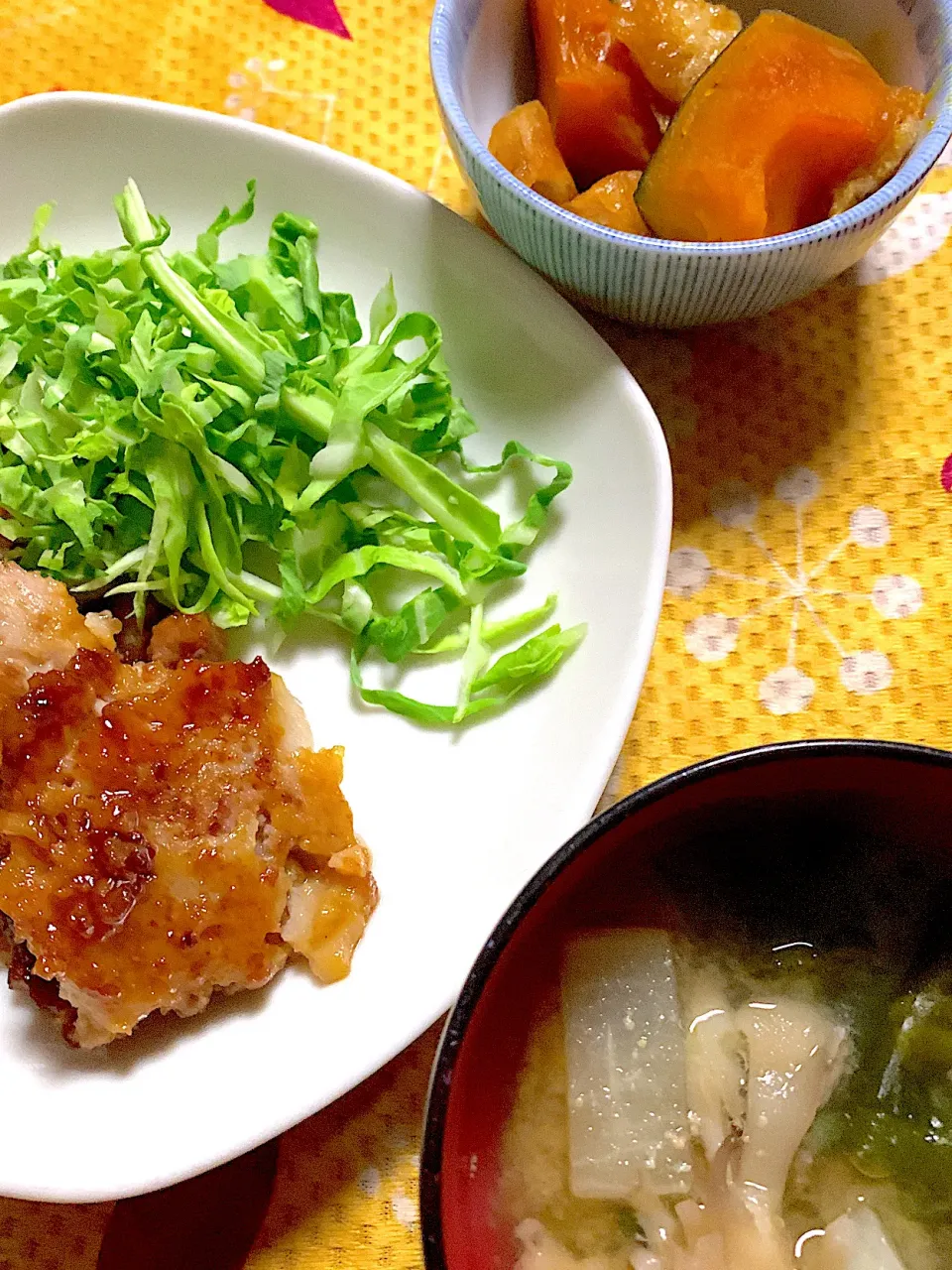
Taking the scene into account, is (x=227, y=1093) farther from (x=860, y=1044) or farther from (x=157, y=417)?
Answer: (x=157, y=417)

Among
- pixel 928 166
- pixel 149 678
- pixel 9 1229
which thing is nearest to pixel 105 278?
pixel 149 678

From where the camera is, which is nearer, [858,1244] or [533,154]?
[858,1244]

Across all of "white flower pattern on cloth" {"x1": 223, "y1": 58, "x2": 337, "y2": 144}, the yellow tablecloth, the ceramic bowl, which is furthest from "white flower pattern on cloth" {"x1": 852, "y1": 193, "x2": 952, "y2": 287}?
the ceramic bowl

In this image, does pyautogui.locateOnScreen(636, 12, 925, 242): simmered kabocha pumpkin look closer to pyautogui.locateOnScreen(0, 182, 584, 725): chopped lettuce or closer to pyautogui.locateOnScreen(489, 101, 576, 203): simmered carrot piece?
pyautogui.locateOnScreen(489, 101, 576, 203): simmered carrot piece

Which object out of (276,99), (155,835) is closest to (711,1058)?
(155,835)

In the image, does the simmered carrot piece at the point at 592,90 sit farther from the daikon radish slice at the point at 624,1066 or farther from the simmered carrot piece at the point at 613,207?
the daikon radish slice at the point at 624,1066

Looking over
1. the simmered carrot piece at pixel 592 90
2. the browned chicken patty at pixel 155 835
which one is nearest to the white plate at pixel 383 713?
the browned chicken patty at pixel 155 835

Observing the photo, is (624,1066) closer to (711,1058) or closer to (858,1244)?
(711,1058)
